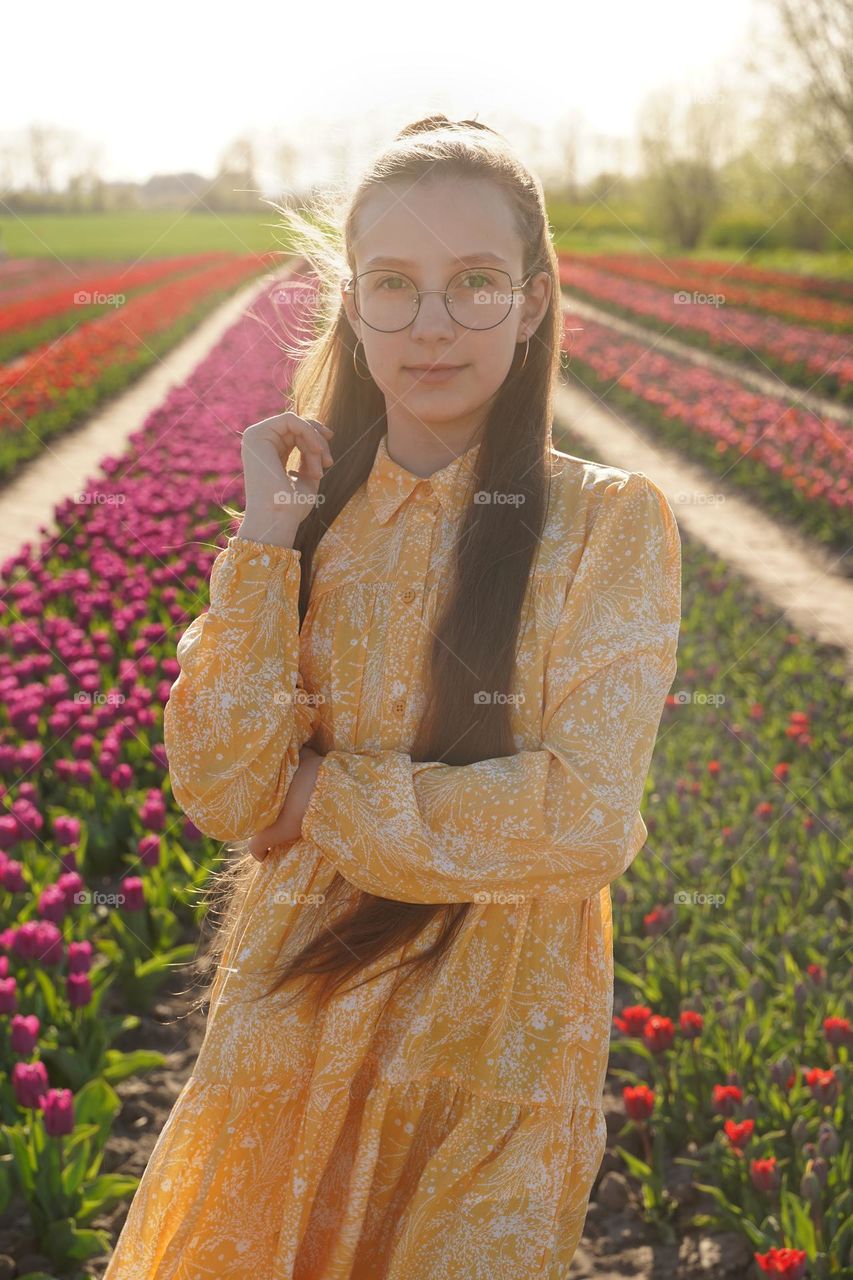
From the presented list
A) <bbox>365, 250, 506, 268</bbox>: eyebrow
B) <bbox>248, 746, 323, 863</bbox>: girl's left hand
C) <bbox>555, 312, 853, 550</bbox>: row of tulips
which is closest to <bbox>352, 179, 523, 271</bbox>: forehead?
<bbox>365, 250, 506, 268</bbox>: eyebrow

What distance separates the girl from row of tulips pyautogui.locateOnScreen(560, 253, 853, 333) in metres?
17.2

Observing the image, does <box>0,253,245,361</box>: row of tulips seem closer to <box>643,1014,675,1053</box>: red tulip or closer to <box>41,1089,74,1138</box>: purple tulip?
<box>41,1089,74,1138</box>: purple tulip

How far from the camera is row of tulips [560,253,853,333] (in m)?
18.8

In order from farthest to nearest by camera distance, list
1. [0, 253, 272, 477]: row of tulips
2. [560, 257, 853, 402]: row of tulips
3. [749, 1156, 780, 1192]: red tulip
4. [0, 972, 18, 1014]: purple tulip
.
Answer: [560, 257, 853, 402]: row of tulips, [0, 253, 272, 477]: row of tulips, [0, 972, 18, 1014]: purple tulip, [749, 1156, 780, 1192]: red tulip

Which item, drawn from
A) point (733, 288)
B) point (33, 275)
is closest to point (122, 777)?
point (733, 288)

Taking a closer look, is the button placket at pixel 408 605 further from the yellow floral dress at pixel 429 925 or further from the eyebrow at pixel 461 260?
the eyebrow at pixel 461 260

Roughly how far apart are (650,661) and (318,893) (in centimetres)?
53

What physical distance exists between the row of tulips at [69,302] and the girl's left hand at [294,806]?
240 inches

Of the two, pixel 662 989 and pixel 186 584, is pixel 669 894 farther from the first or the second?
pixel 186 584

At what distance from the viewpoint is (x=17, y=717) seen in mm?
3951

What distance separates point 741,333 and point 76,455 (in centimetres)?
1042

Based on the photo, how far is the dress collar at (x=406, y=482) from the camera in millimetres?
1715

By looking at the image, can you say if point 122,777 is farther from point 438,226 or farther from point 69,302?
point 69,302

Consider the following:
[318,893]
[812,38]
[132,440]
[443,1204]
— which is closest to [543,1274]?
[443,1204]
